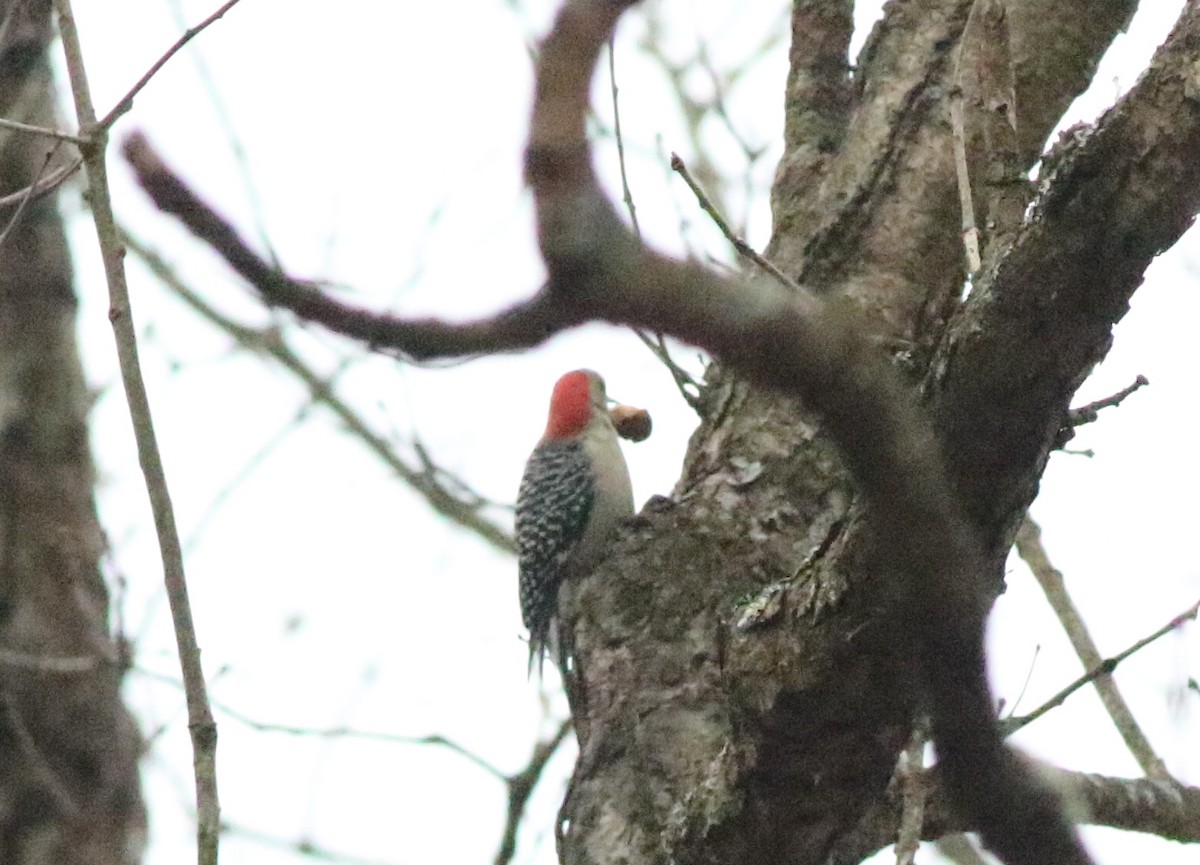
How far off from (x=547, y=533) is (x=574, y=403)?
95 cm

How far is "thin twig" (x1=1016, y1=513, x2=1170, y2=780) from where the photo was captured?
335cm

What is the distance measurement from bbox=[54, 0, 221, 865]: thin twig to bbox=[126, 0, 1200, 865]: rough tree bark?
685mm

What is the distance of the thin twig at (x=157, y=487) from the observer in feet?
6.52

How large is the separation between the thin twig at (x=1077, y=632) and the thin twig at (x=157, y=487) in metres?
1.87

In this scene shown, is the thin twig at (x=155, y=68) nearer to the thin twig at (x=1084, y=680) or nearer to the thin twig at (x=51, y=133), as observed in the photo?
the thin twig at (x=51, y=133)

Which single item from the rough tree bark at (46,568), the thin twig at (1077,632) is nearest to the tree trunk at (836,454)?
the thin twig at (1077,632)

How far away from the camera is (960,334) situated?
1.61 meters

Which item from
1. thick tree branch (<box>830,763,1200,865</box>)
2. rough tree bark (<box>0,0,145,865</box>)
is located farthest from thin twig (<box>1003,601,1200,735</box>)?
rough tree bark (<box>0,0,145,865</box>)

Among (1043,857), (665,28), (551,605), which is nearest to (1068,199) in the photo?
(1043,857)

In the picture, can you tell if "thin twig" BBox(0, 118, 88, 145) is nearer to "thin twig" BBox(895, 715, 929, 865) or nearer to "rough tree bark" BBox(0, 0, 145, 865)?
"thin twig" BBox(895, 715, 929, 865)

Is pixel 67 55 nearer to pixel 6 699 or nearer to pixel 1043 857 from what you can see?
pixel 1043 857

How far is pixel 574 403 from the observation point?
247 inches

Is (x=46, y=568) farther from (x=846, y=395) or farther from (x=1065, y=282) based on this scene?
(x=846, y=395)

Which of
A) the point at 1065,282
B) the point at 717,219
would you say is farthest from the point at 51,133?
the point at 1065,282
